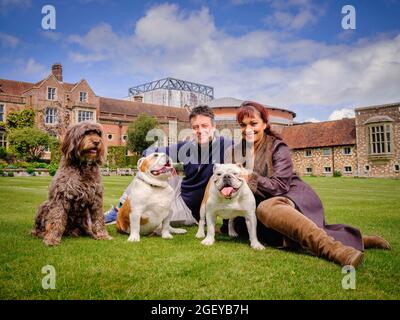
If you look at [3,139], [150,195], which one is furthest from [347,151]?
[3,139]

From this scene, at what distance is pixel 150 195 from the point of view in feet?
15.6

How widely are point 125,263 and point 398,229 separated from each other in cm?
471

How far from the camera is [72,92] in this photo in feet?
143

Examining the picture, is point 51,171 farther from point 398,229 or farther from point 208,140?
point 398,229

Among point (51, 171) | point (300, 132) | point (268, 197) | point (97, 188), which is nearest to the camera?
point (268, 197)

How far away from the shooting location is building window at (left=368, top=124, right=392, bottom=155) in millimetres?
34062

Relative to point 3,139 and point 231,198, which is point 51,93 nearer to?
point 3,139

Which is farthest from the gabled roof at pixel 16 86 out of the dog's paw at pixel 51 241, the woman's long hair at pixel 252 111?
the woman's long hair at pixel 252 111

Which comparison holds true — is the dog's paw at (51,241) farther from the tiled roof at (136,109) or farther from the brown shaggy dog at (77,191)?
the tiled roof at (136,109)

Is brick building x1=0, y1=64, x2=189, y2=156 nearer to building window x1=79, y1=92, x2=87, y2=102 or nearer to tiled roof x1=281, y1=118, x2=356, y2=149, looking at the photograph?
building window x1=79, y1=92, x2=87, y2=102

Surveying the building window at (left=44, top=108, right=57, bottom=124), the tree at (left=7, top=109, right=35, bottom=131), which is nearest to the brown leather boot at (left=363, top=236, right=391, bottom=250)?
the tree at (left=7, top=109, right=35, bottom=131)

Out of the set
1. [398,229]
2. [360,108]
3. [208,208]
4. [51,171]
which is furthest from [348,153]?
[208,208]

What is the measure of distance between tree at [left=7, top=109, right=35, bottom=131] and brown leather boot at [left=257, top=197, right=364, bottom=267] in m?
39.1

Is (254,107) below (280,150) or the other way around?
the other way around
